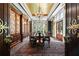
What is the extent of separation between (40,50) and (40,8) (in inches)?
37.1

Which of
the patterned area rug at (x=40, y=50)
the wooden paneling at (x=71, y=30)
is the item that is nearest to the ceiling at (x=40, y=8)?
the wooden paneling at (x=71, y=30)

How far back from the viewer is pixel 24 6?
444 cm

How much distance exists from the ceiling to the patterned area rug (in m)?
0.64

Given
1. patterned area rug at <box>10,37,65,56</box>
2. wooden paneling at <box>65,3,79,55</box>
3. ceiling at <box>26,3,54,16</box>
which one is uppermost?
ceiling at <box>26,3,54,16</box>

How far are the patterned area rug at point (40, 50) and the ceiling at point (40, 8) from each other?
0.64 m

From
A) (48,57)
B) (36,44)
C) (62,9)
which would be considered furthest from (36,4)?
(48,57)

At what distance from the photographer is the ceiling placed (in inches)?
173

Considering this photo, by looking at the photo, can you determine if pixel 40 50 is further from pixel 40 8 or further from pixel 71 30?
pixel 40 8

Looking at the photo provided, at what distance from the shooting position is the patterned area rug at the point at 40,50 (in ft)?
14.4

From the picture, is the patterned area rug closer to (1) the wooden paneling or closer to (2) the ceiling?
(1) the wooden paneling

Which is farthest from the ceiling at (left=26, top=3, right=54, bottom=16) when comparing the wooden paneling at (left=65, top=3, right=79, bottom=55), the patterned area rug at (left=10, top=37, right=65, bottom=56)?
the patterned area rug at (left=10, top=37, right=65, bottom=56)

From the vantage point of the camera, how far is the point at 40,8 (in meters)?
4.46

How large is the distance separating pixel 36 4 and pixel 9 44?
41.8 inches

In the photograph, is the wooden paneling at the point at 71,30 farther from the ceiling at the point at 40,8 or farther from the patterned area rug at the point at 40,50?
the ceiling at the point at 40,8
